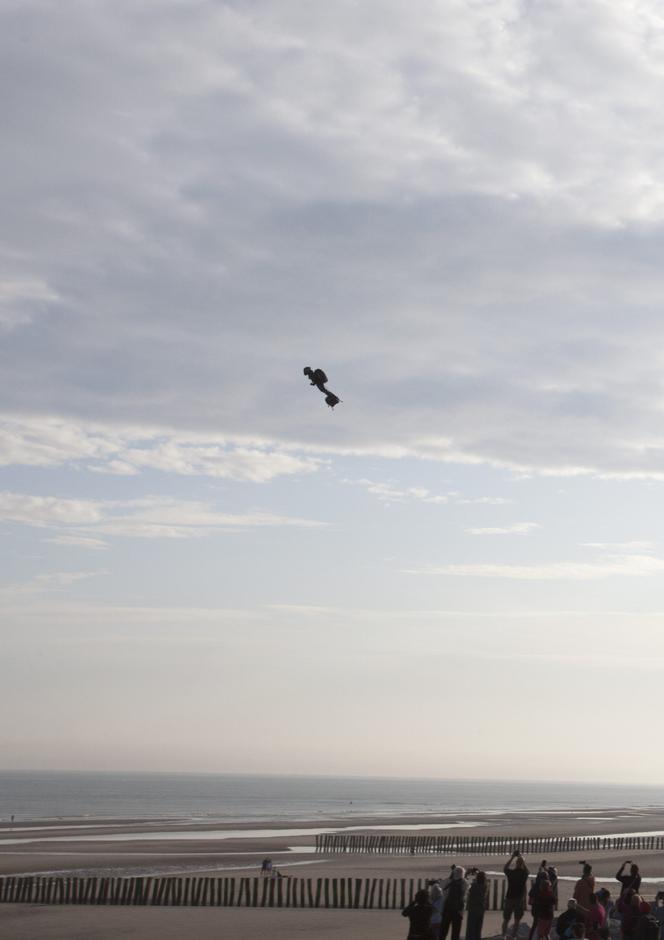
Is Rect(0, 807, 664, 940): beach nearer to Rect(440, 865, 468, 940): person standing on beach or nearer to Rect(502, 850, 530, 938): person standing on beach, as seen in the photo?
Rect(502, 850, 530, 938): person standing on beach

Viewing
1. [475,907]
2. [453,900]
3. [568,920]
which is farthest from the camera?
[475,907]

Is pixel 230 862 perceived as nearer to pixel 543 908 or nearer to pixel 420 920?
pixel 543 908

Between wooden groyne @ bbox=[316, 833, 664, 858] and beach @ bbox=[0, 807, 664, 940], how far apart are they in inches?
73.6

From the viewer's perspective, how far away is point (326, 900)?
108 ft

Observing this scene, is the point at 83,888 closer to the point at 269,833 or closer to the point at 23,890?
the point at 23,890

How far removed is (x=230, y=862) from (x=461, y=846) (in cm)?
1690

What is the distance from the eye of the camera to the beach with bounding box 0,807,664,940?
28.1 metres

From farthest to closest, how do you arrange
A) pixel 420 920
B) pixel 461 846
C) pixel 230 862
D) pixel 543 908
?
pixel 461 846 → pixel 230 862 → pixel 543 908 → pixel 420 920

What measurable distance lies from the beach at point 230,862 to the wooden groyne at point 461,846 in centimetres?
187

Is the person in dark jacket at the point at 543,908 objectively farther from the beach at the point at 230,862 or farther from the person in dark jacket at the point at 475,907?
the beach at the point at 230,862

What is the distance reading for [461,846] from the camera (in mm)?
66750

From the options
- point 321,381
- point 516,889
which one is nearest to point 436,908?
point 516,889

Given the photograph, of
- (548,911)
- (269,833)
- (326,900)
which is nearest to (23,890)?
(326,900)

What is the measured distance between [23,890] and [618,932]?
847 inches
